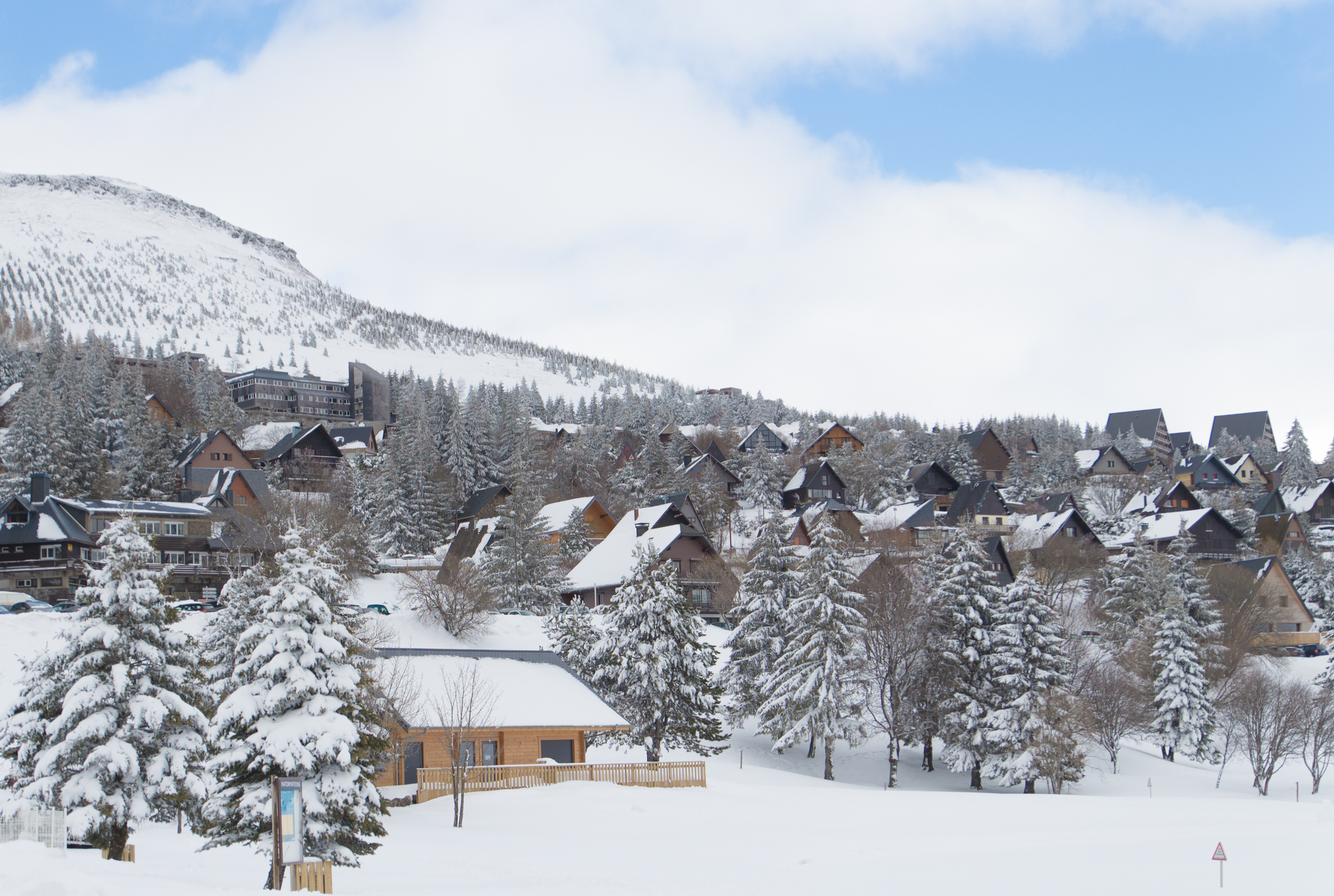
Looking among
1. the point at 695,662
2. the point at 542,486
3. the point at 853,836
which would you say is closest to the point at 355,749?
the point at 853,836

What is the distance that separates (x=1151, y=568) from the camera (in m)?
62.0

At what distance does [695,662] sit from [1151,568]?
3439cm

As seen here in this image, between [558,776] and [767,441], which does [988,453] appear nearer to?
[767,441]

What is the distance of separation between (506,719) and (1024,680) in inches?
840

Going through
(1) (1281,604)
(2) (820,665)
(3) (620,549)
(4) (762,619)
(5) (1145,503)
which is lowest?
(2) (820,665)

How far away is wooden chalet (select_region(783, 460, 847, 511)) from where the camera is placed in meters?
101

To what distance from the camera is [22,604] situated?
5534cm

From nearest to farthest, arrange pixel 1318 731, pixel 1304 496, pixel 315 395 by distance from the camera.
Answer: pixel 1318 731 → pixel 1304 496 → pixel 315 395

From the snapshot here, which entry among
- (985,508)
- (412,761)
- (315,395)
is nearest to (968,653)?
(412,761)

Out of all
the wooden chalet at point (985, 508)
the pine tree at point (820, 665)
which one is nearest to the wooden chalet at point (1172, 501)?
the wooden chalet at point (985, 508)

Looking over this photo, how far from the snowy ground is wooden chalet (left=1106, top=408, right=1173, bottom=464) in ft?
460

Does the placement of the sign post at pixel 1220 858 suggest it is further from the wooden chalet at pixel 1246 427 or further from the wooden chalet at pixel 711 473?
the wooden chalet at pixel 1246 427

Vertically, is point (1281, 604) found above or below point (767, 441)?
below

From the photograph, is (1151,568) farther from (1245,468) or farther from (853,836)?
(1245,468)
